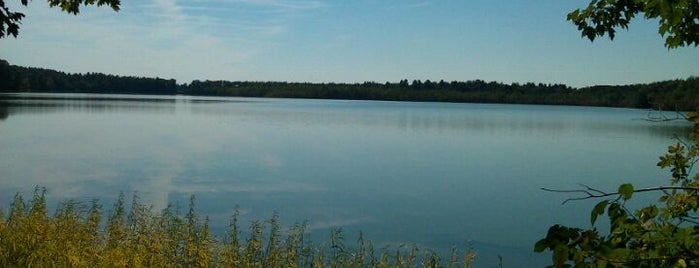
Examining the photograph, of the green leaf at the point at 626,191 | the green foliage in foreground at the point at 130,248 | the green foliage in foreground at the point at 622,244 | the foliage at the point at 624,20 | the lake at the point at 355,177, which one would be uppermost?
the foliage at the point at 624,20

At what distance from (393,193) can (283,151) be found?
8.21 metres

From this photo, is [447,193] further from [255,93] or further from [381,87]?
[255,93]

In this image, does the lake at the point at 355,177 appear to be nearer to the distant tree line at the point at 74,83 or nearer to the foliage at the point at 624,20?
the foliage at the point at 624,20

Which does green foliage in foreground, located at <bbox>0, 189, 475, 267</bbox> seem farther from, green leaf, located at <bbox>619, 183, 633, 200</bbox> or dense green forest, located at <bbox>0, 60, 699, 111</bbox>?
dense green forest, located at <bbox>0, 60, 699, 111</bbox>

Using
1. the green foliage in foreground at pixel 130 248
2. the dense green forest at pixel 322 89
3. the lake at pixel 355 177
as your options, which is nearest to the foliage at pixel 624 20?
the lake at pixel 355 177

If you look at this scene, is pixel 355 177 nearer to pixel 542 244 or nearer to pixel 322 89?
pixel 542 244

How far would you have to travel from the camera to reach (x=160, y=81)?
132625 millimetres

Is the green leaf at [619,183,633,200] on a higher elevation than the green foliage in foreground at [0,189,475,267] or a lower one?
higher

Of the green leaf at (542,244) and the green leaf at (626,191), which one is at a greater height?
the green leaf at (626,191)

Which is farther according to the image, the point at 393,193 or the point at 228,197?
the point at 393,193

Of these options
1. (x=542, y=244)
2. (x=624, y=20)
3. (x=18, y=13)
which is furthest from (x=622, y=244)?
(x=18, y=13)

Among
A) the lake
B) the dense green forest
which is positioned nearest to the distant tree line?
the dense green forest

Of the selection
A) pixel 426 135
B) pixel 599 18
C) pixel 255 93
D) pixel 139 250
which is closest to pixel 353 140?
pixel 426 135

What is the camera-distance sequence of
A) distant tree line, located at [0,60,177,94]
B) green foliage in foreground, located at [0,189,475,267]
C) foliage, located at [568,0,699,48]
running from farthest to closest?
distant tree line, located at [0,60,177,94] < green foliage in foreground, located at [0,189,475,267] < foliage, located at [568,0,699,48]
